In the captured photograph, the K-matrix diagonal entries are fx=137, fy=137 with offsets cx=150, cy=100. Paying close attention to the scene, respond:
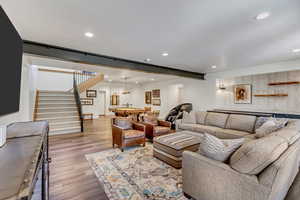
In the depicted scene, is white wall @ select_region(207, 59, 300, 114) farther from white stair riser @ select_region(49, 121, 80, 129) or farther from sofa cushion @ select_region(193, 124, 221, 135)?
white stair riser @ select_region(49, 121, 80, 129)

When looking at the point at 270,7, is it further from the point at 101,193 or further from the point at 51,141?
the point at 51,141

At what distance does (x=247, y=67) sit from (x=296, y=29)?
300 centimetres

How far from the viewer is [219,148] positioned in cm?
159

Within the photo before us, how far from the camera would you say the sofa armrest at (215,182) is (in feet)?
4.20

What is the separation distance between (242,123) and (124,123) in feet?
10.6

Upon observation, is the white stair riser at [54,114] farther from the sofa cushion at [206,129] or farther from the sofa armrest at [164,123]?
the sofa cushion at [206,129]

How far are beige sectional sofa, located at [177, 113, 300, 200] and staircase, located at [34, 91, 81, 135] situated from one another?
4.98 m

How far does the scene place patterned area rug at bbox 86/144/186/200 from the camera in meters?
1.92

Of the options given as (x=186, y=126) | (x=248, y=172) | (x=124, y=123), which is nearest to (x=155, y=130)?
(x=124, y=123)

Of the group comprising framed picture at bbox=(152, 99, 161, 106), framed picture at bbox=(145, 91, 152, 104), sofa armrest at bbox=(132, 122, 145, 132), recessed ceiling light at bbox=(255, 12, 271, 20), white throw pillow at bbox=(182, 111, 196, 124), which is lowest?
sofa armrest at bbox=(132, 122, 145, 132)

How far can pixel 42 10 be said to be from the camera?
5.76ft

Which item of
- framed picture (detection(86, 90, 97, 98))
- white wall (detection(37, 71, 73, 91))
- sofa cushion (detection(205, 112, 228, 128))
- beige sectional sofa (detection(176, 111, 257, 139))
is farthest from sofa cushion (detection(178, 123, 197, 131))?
framed picture (detection(86, 90, 97, 98))

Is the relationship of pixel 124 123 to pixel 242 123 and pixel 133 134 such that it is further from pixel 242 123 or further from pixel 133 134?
pixel 242 123

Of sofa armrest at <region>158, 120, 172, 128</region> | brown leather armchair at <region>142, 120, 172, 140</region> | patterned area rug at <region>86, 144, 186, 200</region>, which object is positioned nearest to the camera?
patterned area rug at <region>86, 144, 186, 200</region>
